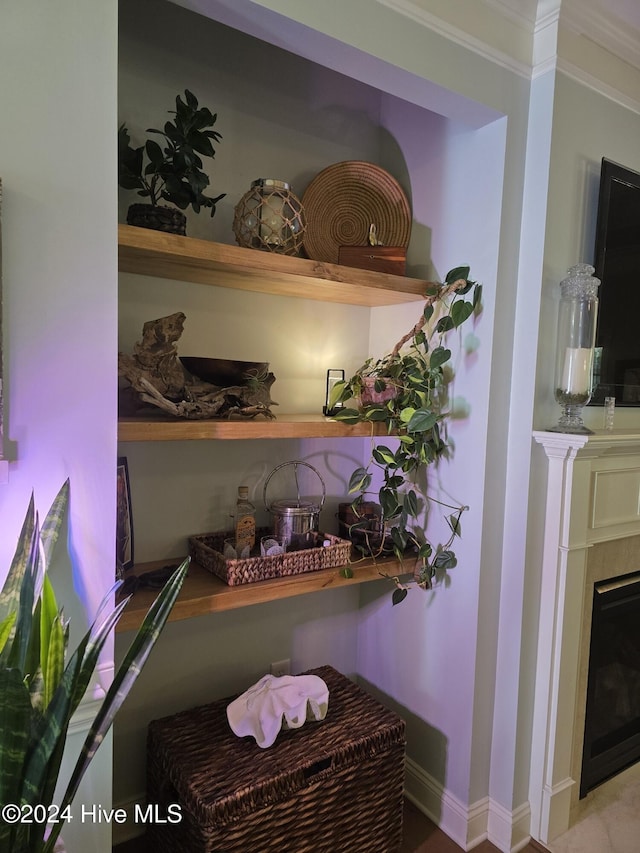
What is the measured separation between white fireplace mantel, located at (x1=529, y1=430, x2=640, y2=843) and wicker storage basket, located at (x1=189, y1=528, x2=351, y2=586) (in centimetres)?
66

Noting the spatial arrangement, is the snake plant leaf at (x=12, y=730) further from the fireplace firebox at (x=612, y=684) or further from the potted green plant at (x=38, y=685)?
the fireplace firebox at (x=612, y=684)

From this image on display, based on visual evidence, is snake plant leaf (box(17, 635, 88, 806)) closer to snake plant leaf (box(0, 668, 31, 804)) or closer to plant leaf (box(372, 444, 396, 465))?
snake plant leaf (box(0, 668, 31, 804))

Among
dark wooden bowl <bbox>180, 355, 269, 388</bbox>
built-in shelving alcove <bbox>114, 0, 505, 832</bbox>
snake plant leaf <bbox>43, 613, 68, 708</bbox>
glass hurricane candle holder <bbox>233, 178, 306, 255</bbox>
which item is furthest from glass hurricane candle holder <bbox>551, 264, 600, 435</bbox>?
snake plant leaf <bbox>43, 613, 68, 708</bbox>

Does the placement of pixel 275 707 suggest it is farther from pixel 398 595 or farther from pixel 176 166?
pixel 176 166

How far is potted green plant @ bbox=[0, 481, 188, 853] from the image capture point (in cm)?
88

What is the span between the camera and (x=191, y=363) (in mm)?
1603

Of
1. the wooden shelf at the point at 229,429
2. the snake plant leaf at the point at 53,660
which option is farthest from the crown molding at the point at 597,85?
the snake plant leaf at the point at 53,660

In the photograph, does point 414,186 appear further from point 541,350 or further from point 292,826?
point 292,826

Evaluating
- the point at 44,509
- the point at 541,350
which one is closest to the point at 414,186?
the point at 541,350

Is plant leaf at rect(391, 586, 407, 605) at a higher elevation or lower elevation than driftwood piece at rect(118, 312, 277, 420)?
lower

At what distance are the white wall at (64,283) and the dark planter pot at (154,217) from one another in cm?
25

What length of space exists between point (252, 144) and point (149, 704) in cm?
182

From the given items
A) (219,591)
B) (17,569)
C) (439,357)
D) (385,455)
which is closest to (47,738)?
(17,569)

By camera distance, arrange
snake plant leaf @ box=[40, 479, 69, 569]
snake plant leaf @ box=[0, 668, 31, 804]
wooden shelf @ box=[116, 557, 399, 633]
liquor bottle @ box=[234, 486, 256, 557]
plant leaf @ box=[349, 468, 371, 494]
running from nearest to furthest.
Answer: snake plant leaf @ box=[0, 668, 31, 804] < snake plant leaf @ box=[40, 479, 69, 569] < wooden shelf @ box=[116, 557, 399, 633] < liquor bottle @ box=[234, 486, 256, 557] < plant leaf @ box=[349, 468, 371, 494]
